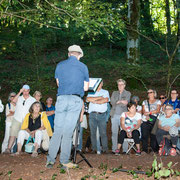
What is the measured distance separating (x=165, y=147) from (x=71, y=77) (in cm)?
408

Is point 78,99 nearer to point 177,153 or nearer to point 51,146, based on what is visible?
point 51,146

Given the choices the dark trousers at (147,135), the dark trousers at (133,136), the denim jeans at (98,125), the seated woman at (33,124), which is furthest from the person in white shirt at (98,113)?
the seated woman at (33,124)

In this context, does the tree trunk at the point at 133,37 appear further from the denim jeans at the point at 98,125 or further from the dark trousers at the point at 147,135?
the denim jeans at the point at 98,125

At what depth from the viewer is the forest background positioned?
8.16 metres

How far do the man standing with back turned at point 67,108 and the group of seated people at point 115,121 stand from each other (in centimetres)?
256

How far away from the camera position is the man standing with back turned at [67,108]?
4914 mm

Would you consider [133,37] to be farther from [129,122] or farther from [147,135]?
[129,122]

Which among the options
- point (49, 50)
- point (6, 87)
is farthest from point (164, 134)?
point (49, 50)

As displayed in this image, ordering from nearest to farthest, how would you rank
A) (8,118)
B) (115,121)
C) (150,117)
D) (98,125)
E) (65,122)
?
(65,122) → (98,125) → (115,121) → (150,117) → (8,118)

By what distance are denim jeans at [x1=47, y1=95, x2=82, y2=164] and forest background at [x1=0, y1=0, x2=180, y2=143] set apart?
3081 millimetres

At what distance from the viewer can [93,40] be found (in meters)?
10.9

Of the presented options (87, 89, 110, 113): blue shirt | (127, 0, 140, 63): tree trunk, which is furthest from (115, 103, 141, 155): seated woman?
(127, 0, 140, 63): tree trunk

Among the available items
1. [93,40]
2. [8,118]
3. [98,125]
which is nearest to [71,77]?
[98,125]

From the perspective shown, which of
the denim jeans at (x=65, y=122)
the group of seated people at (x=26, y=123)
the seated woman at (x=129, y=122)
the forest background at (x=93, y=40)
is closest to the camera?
the denim jeans at (x=65, y=122)
